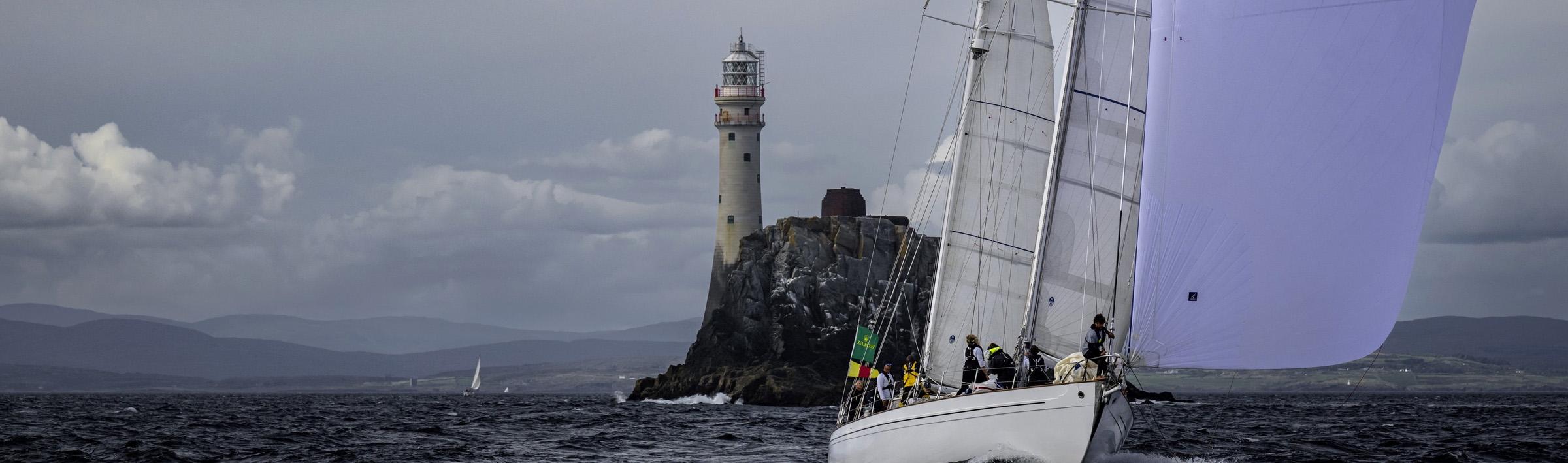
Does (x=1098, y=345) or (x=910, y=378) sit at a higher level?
(x=1098, y=345)

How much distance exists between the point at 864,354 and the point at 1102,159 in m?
5.97

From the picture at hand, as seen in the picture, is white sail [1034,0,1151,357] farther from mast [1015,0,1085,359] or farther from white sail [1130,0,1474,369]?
white sail [1130,0,1474,369]

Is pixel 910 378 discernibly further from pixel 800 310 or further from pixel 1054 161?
pixel 800 310

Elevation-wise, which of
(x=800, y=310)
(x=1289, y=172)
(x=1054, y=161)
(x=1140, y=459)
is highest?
(x=800, y=310)

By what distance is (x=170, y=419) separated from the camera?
6025cm

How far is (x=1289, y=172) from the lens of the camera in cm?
1959

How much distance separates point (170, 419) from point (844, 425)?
41.5 m

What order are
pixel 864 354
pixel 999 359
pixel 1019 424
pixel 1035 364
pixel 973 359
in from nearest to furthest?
pixel 1019 424 → pixel 1035 364 → pixel 999 359 → pixel 973 359 → pixel 864 354

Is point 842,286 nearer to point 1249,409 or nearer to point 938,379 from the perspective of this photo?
point 1249,409

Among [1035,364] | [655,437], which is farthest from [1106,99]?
[655,437]

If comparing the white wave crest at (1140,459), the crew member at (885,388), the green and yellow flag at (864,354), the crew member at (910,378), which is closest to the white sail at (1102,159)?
the white wave crest at (1140,459)

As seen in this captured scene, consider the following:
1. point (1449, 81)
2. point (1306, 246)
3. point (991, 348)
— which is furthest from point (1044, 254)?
point (1449, 81)

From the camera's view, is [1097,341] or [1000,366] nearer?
[1097,341]

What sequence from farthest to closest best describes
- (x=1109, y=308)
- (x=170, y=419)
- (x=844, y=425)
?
(x=170, y=419), (x=844, y=425), (x=1109, y=308)
